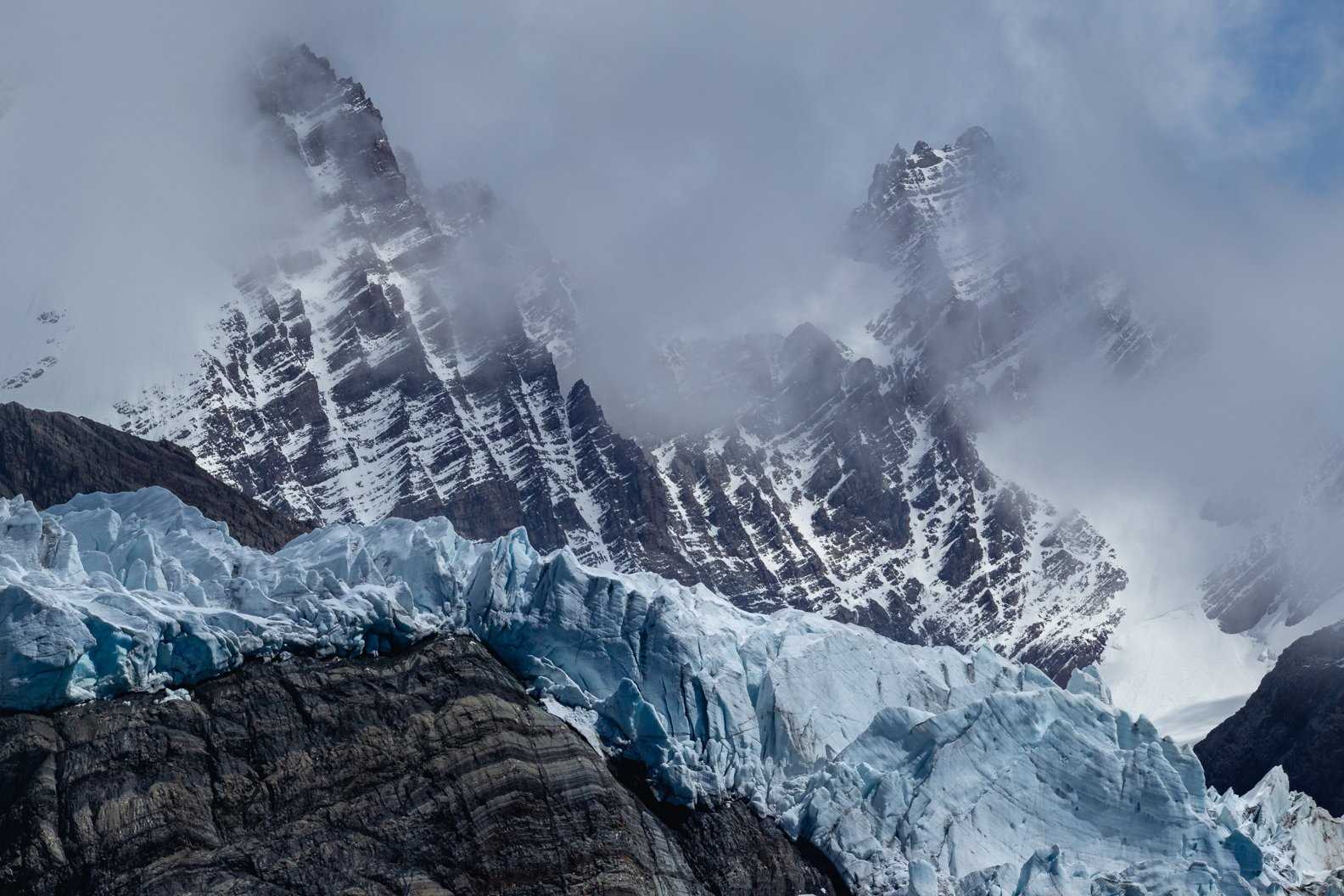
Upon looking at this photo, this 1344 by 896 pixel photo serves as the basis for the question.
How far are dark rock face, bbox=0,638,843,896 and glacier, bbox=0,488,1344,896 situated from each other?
319 centimetres

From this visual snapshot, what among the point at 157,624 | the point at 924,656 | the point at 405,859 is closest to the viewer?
the point at 405,859

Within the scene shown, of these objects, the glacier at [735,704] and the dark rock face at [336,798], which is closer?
the dark rock face at [336,798]

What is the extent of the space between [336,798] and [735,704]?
73.6 feet

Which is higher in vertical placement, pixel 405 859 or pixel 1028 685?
pixel 1028 685

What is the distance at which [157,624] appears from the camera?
76.7 metres

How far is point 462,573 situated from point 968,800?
23.4 metres

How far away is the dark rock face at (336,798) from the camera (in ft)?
225

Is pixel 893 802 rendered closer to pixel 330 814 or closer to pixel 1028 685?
pixel 1028 685

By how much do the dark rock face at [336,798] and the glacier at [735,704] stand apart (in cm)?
319

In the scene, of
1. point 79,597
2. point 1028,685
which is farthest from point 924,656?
point 79,597

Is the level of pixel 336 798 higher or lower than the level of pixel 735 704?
lower

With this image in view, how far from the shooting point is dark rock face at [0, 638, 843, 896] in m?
68.4

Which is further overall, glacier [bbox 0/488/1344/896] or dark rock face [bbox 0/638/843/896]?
glacier [bbox 0/488/1344/896]

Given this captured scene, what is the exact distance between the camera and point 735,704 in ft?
295
